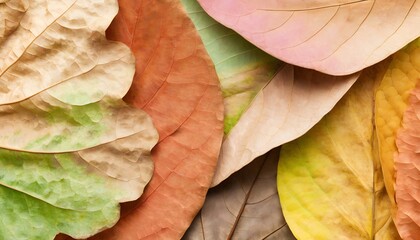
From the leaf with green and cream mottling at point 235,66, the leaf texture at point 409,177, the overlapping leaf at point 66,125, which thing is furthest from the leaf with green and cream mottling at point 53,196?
the leaf texture at point 409,177

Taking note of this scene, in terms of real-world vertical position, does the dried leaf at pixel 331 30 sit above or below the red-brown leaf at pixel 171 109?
above

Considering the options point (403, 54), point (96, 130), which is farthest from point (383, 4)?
point (96, 130)

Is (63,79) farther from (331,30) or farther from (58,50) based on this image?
(331,30)

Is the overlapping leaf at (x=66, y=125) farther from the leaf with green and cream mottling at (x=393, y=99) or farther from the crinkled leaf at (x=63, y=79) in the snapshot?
the leaf with green and cream mottling at (x=393, y=99)

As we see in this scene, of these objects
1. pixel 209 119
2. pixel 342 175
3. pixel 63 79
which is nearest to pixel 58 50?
pixel 63 79

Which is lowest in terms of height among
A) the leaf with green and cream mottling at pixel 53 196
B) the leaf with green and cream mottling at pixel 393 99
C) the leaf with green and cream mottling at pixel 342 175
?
the leaf with green and cream mottling at pixel 53 196

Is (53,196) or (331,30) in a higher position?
(331,30)

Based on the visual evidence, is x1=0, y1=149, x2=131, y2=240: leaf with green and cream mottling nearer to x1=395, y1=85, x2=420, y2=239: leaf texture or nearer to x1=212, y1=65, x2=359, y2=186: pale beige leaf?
x1=212, y1=65, x2=359, y2=186: pale beige leaf
